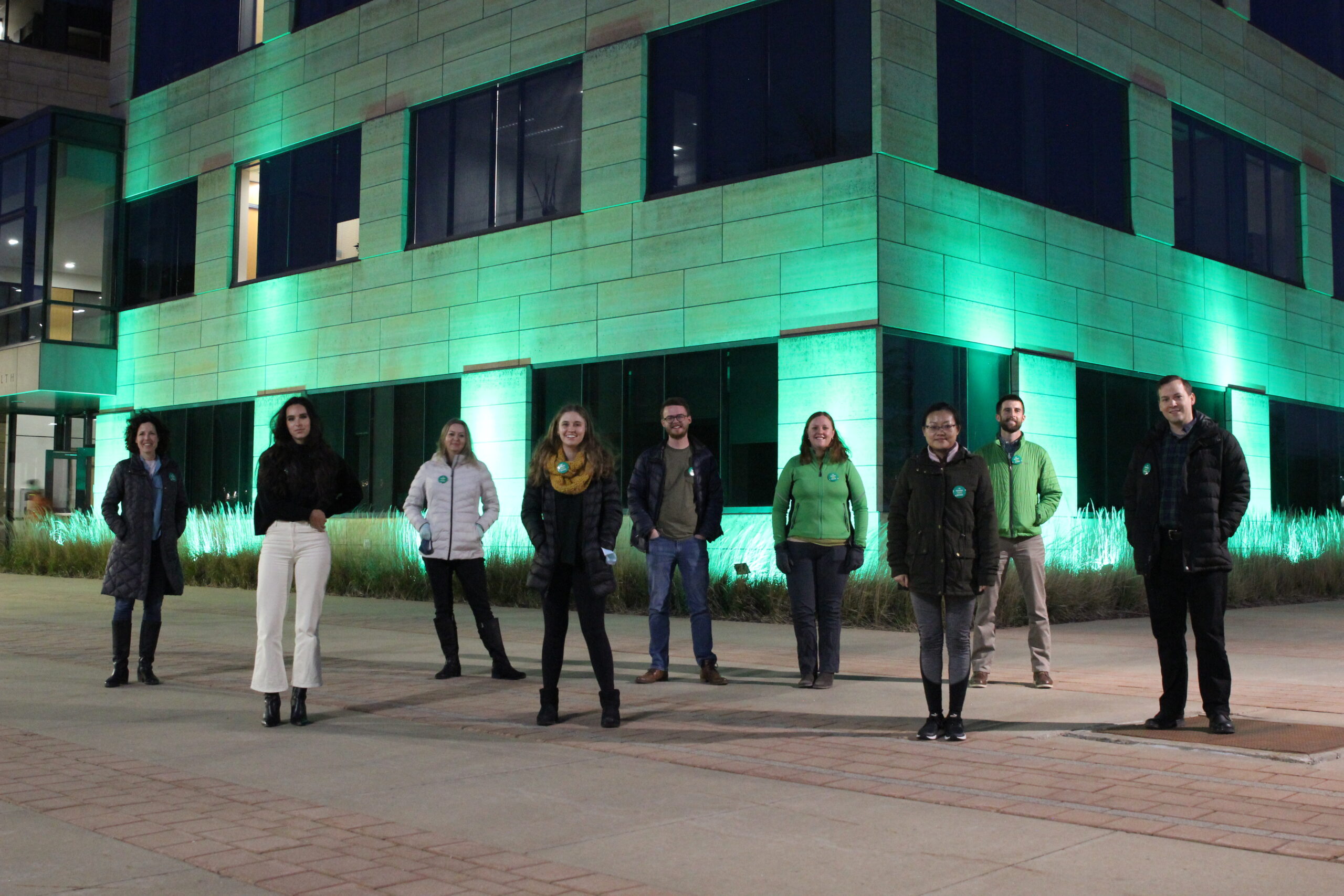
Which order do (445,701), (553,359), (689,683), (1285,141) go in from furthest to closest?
(1285,141), (553,359), (689,683), (445,701)

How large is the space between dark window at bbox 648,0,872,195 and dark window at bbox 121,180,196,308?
12.9 m

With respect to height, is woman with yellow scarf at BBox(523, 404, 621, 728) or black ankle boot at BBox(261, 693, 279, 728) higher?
woman with yellow scarf at BBox(523, 404, 621, 728)

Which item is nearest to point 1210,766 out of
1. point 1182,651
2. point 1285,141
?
point 1182,651

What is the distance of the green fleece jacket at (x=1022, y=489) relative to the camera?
991cm

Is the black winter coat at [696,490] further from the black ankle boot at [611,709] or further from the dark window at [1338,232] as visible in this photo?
the dark window at [1338,232]

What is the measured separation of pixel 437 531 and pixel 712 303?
9.45m

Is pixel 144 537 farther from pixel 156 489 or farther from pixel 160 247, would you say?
pixel 160 247

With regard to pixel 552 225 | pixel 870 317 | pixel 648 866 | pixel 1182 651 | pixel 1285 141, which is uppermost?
pixel 1285 141

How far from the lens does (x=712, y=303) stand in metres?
19.2

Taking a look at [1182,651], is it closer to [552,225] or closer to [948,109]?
[948,109]

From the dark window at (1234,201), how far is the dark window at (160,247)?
19.2 m

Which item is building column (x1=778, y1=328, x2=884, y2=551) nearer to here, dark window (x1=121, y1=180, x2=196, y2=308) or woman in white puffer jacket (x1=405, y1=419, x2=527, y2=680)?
woman in white puffer jacket (x1=405, y1=419, x2=527, y2=680)

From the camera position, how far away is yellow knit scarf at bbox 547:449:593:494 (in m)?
8.19

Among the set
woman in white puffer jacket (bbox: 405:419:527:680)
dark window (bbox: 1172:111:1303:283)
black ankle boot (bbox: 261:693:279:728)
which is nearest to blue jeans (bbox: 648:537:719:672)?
woman in white puffer jacket (bbox: 405:419:527:680)
